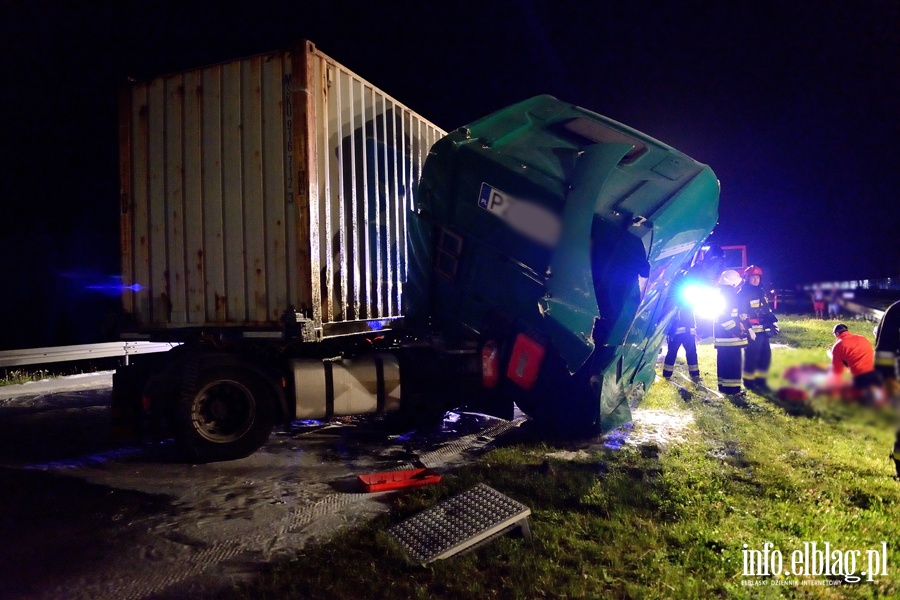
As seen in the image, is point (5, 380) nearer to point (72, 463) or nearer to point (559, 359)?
point (72, 463)

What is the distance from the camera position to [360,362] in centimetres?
562

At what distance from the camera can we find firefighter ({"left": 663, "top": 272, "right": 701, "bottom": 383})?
5477 mm

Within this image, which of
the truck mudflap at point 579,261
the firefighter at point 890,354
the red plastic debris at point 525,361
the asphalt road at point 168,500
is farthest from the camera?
the red plastic debris at point 525,361

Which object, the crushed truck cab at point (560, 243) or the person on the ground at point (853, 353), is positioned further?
the crushed truck cab at point (560, 243)

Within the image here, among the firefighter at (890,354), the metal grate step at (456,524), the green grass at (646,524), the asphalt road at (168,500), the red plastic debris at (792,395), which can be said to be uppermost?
the firefighter at (890,354)

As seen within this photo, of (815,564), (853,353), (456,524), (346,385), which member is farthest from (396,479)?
(853,353)

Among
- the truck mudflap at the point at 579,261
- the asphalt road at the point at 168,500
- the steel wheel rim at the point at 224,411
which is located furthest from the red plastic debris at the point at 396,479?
the truck mudflap at the point at 579,261

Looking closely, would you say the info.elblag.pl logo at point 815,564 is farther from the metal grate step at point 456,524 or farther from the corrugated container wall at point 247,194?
the corrugated container wall at point 247,194

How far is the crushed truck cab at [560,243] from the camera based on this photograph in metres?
4.20

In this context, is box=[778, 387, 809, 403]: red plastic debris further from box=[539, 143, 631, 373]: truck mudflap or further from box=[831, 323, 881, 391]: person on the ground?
box=[539, 143, 631, 373]: truck mudflap

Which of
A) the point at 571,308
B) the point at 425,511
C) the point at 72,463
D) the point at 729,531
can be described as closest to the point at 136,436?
the point at 72,463

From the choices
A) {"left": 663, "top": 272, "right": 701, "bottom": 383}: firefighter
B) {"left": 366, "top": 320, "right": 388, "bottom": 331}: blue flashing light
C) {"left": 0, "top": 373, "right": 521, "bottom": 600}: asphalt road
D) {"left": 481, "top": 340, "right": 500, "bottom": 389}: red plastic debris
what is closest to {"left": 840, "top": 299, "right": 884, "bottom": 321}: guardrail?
{"left": 0, "top": 373, "right": 521, "bottom": 600}: asphalt road

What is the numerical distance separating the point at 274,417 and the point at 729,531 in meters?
3.88

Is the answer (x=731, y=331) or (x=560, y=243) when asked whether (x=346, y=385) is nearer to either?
(x=560, y=243)
